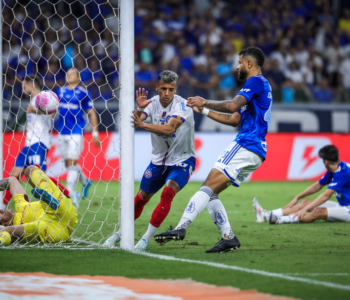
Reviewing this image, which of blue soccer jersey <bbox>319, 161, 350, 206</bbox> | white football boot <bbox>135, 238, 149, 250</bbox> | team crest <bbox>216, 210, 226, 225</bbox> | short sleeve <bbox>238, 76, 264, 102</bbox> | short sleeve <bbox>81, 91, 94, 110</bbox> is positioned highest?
short sleeve <bbox>81, 91, 94, 110</bbox>

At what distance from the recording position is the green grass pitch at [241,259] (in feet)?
11.9

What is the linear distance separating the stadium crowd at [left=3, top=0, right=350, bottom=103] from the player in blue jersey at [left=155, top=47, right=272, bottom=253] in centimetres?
839

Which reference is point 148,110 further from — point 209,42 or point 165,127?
point 209,42

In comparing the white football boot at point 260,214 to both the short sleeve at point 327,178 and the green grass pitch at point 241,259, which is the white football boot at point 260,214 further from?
the short sleeve at point 327,178

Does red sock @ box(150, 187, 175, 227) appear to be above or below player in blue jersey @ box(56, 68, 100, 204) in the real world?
below

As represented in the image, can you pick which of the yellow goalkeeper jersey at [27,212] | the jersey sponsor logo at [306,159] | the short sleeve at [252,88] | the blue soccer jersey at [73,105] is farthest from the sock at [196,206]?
the jersey sponsor logo at [306,159]

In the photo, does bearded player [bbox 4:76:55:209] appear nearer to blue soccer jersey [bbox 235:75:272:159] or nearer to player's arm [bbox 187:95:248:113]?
player's arm [bbox 187:95:248:113]

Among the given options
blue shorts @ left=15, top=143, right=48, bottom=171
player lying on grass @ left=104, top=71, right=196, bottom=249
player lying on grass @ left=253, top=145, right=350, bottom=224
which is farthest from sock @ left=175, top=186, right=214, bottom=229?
blue shorts @ left=15, top=143, right=48, bottom=171

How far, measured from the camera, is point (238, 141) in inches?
198

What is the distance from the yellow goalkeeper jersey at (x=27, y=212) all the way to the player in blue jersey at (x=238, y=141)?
167cm

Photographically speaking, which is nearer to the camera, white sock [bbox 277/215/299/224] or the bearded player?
white sock [bbox 277/215/299/224]

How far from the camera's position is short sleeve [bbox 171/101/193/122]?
514 centimetres

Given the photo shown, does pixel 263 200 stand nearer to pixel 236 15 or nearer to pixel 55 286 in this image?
Answer: pixel 55 286

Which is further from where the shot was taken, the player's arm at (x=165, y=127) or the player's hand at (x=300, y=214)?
the player's hand at (x=300, y=214)
